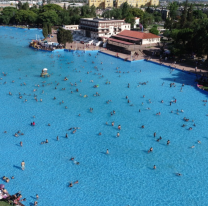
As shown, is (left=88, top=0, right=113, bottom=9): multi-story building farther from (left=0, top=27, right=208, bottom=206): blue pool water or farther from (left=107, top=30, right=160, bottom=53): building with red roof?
(left=0, top=27, right=208, bottom=206): blue pool water

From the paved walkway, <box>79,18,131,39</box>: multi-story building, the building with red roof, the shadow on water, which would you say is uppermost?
<box>79,18,131,39</box>: multi-story building

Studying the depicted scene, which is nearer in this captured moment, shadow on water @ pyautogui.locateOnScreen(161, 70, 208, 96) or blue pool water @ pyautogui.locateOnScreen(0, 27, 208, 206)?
blue pool water @ pyautogui.locateOnScreen(0, 27, 208, 206)

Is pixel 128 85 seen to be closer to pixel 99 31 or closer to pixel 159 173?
pixel 159 173

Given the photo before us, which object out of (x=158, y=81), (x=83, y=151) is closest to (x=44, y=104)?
(x=83, y=151)

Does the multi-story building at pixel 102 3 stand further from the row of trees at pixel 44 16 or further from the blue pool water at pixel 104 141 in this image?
the blue pool water at pixel 104 141

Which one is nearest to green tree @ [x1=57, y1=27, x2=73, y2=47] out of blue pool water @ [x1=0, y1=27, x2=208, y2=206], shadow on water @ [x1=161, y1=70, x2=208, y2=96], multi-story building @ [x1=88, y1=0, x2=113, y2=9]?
blue pool water @ [x1=0, y1=27, x2=208, y2=206]

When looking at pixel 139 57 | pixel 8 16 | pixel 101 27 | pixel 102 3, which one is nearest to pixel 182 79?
pixel 139 57

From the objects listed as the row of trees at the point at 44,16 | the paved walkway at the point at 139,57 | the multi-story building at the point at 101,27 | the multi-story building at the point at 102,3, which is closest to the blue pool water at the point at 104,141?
the paved walkway at the point at 139,57
